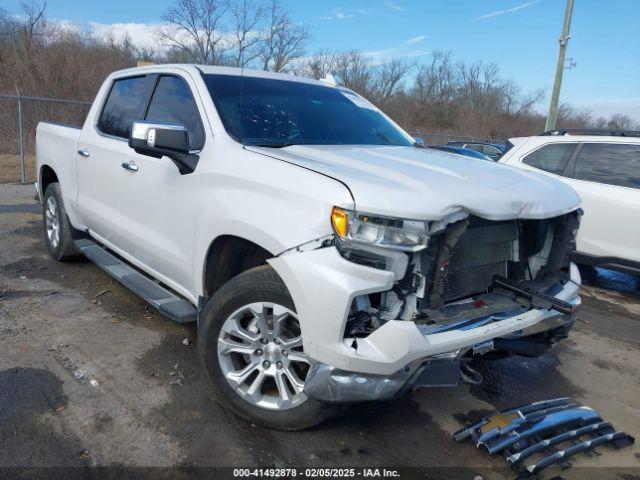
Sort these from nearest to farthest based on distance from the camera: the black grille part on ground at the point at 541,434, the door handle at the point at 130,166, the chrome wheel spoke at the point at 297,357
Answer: the chrome wheel spoke at the point at 297,357, the black grille part on ground at the point at 541,434, the door handle at the point at 130,166

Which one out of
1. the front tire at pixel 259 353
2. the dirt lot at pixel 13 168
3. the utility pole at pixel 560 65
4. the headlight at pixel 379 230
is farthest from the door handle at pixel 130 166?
the utility pole at pixel 560 65

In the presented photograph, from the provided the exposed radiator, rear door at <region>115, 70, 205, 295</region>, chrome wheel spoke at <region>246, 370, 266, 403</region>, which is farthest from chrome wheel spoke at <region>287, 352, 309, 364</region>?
rear door at <region>115, 70, 205, 295</region>

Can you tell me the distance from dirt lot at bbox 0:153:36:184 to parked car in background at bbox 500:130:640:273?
11248mm

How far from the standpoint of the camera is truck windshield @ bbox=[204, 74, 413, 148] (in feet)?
10.7

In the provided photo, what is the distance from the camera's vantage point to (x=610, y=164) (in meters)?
5.91

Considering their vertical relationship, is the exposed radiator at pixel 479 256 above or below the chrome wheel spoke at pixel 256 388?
above

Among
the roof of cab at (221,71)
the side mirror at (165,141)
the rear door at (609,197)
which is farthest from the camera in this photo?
the rear door at (609,197)

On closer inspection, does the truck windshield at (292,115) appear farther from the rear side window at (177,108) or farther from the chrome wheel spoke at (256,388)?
the chrome wheel spoke at (256,388)

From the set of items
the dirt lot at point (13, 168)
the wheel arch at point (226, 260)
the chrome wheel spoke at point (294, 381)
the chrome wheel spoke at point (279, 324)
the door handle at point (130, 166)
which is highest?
the door handle at point (130, 166)

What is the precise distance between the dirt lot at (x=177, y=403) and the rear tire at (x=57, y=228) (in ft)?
1.99

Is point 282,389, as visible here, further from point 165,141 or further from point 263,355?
point 165,141

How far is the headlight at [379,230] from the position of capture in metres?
2.29

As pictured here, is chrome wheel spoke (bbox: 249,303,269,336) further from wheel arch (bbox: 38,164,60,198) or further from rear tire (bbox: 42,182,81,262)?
wheel arch (bbox: 38,164,60,198)

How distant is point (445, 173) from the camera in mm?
2715
